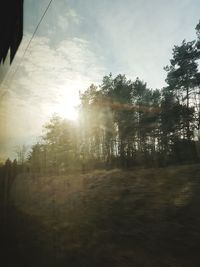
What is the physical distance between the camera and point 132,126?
122 feet

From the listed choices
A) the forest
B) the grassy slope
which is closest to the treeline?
the forest

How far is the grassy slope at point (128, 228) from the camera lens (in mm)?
5328

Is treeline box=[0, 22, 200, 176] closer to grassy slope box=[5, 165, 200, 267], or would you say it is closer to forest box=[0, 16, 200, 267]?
forest box=[0, 16, 200, 267]

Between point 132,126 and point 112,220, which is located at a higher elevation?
point 132,126

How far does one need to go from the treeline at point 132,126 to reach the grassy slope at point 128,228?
1623 cm

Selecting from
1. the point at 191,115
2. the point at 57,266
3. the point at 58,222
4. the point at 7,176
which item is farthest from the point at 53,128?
the point at 57,266

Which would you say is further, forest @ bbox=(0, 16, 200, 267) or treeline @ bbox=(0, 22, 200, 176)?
treeline @ bbox=(0, 22, 200, 176)

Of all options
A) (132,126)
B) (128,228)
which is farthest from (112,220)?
(132,126)

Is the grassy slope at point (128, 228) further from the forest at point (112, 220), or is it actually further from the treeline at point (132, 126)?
the treeline at point (132, 126)

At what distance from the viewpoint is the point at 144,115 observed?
39.0 metres

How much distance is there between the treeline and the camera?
29031mm

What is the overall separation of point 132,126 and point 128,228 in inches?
1199

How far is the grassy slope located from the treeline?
16.2 metres

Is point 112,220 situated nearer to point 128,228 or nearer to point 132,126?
point 128,228
